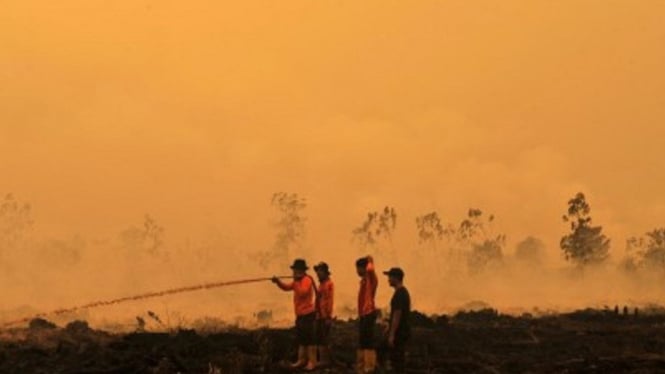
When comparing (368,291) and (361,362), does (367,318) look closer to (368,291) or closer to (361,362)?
(368,291)

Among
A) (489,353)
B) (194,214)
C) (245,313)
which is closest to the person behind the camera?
(489,353)

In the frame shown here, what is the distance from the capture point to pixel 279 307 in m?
88.6

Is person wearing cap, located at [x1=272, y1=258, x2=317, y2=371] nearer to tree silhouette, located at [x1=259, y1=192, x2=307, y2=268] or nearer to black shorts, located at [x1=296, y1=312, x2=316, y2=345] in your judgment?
black shorts, located at [x1=296, y1=312, x2=316, y2=345]

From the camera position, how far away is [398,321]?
14.3m

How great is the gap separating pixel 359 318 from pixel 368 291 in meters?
0.65

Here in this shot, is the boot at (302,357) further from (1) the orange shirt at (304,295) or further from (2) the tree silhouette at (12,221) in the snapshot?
(2) the tree silhouette at (12,221)

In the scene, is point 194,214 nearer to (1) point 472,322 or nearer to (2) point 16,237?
(2) point 16,237

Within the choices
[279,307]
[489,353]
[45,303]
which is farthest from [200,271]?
[489,353]

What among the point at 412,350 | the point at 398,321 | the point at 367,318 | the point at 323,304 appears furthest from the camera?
the point at 412,350

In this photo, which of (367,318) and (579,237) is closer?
(367,318)

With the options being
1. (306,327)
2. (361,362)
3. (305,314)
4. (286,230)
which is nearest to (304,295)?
(305,314)

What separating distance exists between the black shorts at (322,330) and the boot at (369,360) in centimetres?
149

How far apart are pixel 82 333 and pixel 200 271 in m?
128

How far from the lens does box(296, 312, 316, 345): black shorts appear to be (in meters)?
16.3
